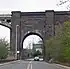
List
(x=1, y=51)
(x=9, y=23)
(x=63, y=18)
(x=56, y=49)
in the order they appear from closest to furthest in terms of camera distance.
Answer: (x=56, y=49), (x=1, y=51), (x=63, y=18), (x=9, y=23)

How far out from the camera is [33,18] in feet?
305

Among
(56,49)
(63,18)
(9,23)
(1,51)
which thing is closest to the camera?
(56,49)

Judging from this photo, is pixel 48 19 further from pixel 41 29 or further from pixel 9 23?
pixel 9 23

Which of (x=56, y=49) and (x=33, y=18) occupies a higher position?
(x=33, y=18)

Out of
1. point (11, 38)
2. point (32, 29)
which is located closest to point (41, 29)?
point (32, 29)

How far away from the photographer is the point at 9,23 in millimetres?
98750

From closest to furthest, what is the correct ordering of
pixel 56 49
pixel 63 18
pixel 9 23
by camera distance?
pixel 56 49 → pixel 63 18 → pixel 9 23

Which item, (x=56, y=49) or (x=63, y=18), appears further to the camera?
(x=63, y=18)

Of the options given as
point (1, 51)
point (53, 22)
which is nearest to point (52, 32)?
point (53, 22)

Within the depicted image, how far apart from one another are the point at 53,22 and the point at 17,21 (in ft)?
37.7

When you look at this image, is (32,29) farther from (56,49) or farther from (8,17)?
(56,49)

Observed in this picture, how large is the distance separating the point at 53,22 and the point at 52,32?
3.14 meters

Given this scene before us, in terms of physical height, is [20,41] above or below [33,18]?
below

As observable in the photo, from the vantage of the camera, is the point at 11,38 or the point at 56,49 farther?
the point at 11,38
